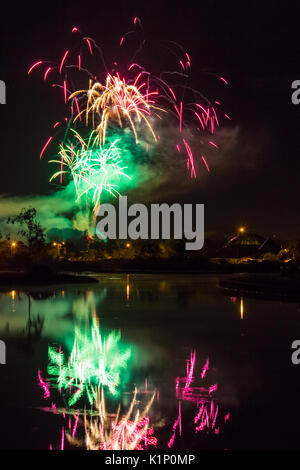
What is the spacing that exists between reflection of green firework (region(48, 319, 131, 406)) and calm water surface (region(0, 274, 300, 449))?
0.04m

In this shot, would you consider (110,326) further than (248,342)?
Yes

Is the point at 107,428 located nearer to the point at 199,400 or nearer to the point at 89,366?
the point at 199,400

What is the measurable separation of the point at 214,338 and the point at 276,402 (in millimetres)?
5639

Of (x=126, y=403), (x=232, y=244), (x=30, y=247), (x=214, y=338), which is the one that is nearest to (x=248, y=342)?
(x=214, y=338)

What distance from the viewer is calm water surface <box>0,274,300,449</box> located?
605 cm

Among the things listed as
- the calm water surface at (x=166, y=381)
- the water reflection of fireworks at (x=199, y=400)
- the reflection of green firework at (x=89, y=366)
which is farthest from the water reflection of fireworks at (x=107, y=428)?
the reflection of green firework at (x=89, y=366)

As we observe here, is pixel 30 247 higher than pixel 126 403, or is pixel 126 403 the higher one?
pixel 30 247

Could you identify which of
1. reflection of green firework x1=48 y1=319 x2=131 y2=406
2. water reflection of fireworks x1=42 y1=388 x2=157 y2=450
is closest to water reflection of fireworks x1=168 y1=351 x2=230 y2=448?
water reflection of fireworks x1=42 y1=388 x2=157 y2=450

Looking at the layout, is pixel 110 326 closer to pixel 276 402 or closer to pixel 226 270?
pixel 276 402

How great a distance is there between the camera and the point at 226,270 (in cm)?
6756

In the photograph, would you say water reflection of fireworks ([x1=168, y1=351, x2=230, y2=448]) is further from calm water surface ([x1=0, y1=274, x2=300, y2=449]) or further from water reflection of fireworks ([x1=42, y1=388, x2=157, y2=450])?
water reflection of fireworks ([x1=42, y1=388, x2=157, y2=450])

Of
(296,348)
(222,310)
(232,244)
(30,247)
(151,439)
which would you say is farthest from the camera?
(232,244)

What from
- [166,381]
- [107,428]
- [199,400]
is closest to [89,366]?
[166,381]
